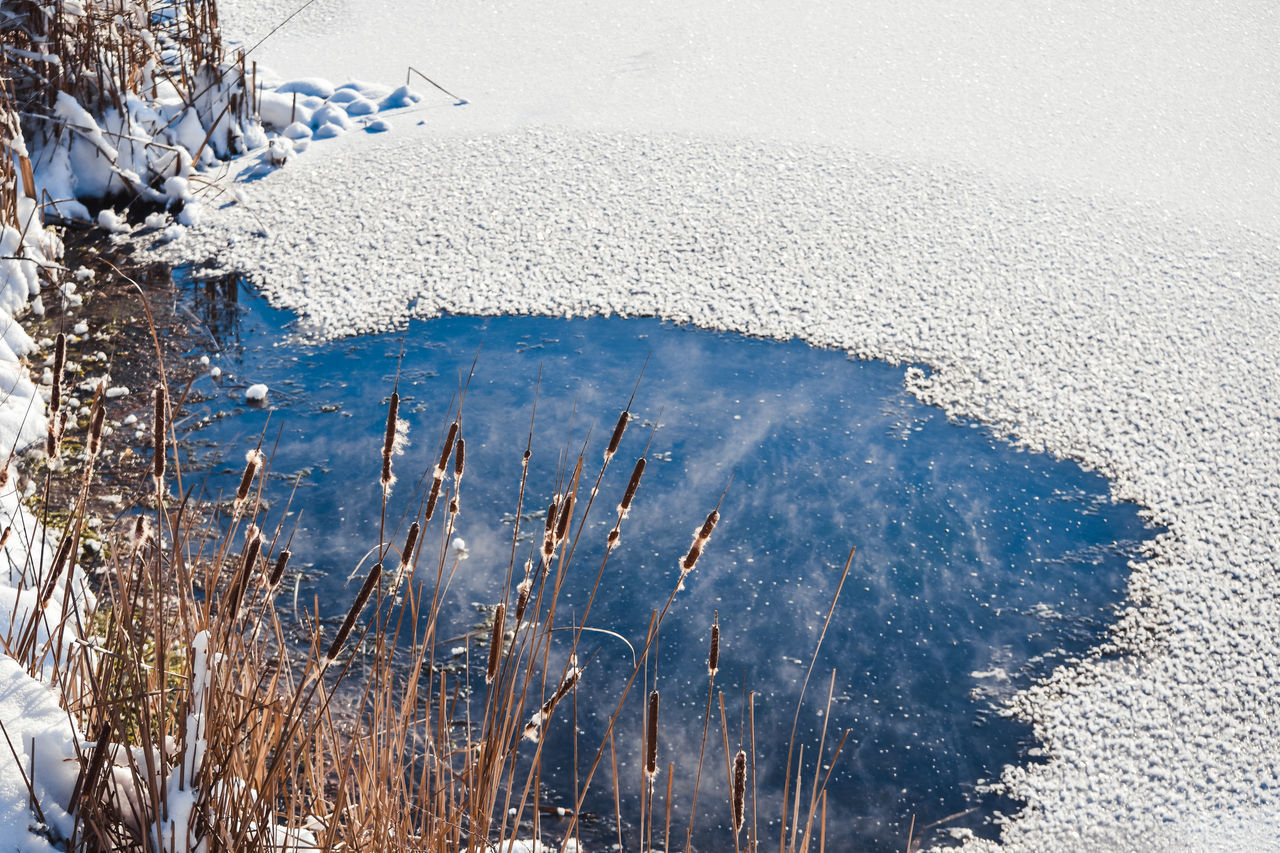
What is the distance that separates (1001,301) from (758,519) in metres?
1.09

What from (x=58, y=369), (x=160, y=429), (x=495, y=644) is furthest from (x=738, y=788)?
(x=58, y=369)

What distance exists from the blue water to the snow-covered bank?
0.32 ft

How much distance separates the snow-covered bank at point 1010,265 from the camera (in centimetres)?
171

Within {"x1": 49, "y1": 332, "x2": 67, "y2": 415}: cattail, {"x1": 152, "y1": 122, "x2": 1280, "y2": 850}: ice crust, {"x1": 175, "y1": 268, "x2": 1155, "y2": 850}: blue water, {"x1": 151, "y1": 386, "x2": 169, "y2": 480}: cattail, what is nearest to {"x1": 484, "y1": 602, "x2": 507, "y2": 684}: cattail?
{"x1": 151, "y1": 386, "x2": 169, "y2": 480}: cattail

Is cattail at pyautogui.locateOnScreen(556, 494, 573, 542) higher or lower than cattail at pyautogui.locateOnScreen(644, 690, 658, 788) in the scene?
higher

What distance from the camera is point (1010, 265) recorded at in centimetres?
284

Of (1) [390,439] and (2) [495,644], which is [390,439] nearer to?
(1) [390,439]

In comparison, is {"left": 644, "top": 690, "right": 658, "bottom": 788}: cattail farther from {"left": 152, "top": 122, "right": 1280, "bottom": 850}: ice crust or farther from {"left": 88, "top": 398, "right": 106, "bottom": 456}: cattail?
{"left": 152, "top": 122, "right": 1280, "bottom": 850}: ice crust

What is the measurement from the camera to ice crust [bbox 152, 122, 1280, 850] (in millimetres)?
1669

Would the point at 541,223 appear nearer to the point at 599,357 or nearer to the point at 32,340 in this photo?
the point at 599,357

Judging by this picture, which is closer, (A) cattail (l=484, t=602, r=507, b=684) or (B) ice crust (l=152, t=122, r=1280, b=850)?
(A) cattail (l=484, t=602, r=507, b=684)

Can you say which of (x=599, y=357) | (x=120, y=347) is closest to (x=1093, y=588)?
(x=599, y=357)

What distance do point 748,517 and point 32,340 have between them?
70.2 inches

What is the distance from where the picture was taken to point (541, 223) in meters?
2.99
